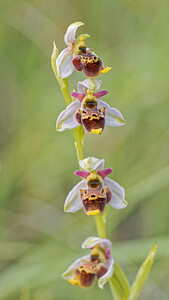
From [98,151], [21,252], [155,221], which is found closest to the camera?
[21,252]

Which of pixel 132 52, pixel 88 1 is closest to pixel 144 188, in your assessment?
pixel 132 52

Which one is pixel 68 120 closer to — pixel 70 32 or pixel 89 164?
pixel 89 164

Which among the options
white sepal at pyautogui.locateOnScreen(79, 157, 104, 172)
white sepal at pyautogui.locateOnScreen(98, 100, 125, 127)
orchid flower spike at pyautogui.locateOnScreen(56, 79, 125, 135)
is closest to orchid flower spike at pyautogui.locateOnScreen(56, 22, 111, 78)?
orchid flower spike at pyautogui.locateOnScreen(56, 79, 125, 135)

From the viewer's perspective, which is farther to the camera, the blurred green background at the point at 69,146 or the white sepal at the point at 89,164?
the blurred green background at the point at 69,146

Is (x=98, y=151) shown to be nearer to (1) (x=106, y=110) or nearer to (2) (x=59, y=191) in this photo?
(2) (x=59, y=191)

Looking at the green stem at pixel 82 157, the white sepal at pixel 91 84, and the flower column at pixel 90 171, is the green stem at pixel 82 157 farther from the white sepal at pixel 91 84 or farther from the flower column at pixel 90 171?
the white sepal at pixel 91 84

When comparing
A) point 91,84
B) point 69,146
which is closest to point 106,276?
point 91,84

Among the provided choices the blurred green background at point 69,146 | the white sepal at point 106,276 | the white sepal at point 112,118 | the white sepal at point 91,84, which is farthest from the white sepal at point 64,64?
the blurred green background at point 69,146
